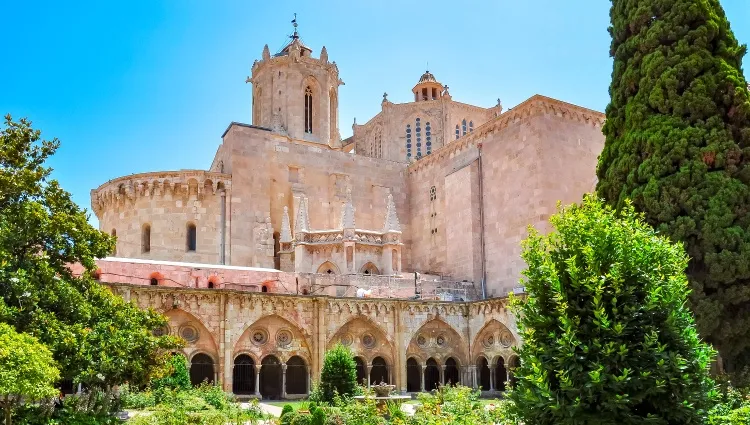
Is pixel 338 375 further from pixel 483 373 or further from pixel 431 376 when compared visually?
pixel 483 373

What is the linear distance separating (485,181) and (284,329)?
442 inches

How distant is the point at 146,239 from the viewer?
31891 millimetres

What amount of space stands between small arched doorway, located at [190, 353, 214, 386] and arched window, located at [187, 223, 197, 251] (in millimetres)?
8511

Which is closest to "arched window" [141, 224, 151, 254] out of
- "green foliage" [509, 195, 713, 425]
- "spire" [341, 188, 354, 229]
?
"spire" [341, 188, 354, 229]

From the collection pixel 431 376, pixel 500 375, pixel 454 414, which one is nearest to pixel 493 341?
pixel 500 375

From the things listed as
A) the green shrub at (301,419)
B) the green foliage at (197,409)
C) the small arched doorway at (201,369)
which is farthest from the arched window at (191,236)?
the green shrub at (301,419)

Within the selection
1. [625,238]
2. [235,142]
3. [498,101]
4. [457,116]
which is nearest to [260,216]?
[235,142]

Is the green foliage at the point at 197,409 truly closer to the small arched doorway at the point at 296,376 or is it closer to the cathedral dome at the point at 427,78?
the small arched doorway at the point at 296,376

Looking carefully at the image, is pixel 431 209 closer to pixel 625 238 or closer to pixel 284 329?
pixel 284 329

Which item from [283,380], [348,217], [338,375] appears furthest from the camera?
[348,217]

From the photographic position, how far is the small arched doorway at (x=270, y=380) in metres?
26.1

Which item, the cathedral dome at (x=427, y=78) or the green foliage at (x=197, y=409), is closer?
the green foliage at (x=197, y=409)

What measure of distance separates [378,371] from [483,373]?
4319 mm

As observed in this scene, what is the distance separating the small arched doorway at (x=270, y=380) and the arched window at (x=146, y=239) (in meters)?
8.80
